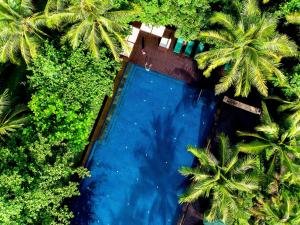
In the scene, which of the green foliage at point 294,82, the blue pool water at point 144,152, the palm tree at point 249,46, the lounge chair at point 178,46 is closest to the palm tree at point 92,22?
the palm tree at point 249,46

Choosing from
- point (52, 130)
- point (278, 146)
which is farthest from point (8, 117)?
point (278, 146)

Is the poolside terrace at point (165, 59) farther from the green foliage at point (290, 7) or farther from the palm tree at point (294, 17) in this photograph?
the palm tree at point (294, 17)

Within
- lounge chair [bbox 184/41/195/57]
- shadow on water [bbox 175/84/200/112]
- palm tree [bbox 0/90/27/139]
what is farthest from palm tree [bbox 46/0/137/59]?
shadow on water [bbox 175/84/200/112]

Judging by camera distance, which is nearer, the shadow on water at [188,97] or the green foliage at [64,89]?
the green foliage at [64,89]

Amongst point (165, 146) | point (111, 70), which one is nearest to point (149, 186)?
point (165, 146)

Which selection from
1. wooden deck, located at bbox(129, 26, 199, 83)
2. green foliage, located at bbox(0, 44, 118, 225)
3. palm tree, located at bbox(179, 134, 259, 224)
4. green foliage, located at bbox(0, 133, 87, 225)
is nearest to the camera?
green foliage, located at bbox(0, 133, 87, 225)

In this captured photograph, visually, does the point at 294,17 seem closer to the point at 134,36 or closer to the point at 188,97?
the point at 188,97

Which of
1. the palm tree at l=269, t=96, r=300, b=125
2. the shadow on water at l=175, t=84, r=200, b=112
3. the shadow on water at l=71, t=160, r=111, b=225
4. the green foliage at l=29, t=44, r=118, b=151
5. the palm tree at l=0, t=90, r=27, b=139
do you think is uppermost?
the palm tree at l=269, t=96, r=300, b=125

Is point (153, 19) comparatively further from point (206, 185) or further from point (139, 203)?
point (139, 203)

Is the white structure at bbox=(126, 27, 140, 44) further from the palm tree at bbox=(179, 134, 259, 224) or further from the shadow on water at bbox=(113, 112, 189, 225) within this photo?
the palm tree at bbox=(179, 134, 259, 224)
